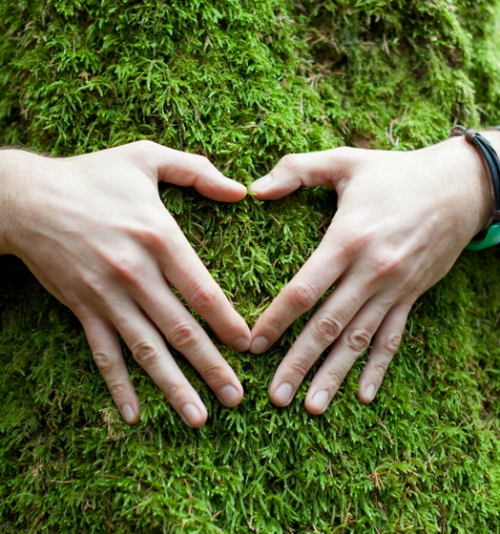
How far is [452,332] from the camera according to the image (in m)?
1.86

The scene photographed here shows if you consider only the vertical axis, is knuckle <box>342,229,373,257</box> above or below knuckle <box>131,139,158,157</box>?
above

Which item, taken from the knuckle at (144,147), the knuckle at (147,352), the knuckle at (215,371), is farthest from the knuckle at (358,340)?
the knuckle at (144,147)

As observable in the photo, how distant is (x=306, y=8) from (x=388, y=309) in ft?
4.72

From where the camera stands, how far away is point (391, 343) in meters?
1.65

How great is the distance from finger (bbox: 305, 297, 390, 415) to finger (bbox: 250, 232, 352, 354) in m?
0.10

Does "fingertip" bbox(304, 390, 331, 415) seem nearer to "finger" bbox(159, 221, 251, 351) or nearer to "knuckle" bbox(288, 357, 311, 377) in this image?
"knuckle" bbox(288, 357, 311, 377)

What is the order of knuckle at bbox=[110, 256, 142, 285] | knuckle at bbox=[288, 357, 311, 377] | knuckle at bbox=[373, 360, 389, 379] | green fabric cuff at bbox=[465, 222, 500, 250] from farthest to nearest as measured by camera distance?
1. green fabric cuff at bbox=[465, 222, 500, 250]
2. knuckle at bbox=[373, 360, 389, 379]
3. knuckle at bbox=[288, 357, 311, 377]
4. knuckle at bbox=[110, 256, 142, 285]

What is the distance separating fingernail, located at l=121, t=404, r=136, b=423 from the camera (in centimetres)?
144

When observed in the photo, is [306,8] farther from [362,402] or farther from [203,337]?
[362,402]

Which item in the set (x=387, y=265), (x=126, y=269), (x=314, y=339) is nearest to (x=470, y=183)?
(x=387, y=265)

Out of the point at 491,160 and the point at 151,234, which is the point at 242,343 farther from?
the point at 491,160

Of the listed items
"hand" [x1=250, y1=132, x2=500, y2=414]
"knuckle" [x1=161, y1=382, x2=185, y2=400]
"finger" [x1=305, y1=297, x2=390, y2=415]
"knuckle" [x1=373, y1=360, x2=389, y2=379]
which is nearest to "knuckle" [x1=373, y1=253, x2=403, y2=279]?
"hand" [x1=250, y1=132, x2=500, y2=414]

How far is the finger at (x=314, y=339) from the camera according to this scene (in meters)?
1.50

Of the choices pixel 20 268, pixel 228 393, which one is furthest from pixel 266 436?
pixel 20 268
